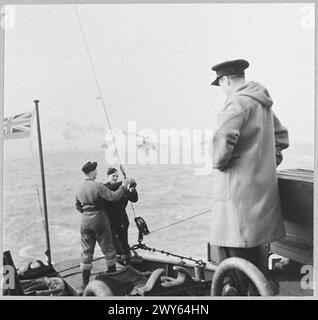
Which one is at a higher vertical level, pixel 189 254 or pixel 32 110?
pixel 32 110

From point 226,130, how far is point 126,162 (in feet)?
1.85

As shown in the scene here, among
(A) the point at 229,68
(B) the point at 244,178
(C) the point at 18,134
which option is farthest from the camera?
(C) the point at 18,134

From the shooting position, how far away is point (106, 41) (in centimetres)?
247

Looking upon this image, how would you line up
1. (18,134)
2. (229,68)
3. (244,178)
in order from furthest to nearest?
(18,134)
(229,68)
(244,178)

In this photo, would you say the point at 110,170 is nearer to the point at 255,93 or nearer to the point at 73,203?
the point at 73,203

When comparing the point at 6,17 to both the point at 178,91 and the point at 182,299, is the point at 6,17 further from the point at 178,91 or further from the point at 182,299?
the point at 182,299

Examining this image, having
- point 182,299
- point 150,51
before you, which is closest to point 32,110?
point 150,51

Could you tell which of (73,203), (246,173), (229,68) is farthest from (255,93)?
(73,203)

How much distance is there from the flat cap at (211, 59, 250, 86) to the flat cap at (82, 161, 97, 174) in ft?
2.45

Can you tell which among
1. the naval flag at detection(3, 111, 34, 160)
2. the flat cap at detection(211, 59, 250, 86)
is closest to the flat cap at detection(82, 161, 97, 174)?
the naval flag at detection(3, 111, 34, 160)

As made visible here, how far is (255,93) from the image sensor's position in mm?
2285

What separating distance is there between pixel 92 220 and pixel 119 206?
0.50ft

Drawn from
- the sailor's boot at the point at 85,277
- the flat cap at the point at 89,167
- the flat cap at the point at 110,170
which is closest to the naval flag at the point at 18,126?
the flat cap at the point at 89,167
